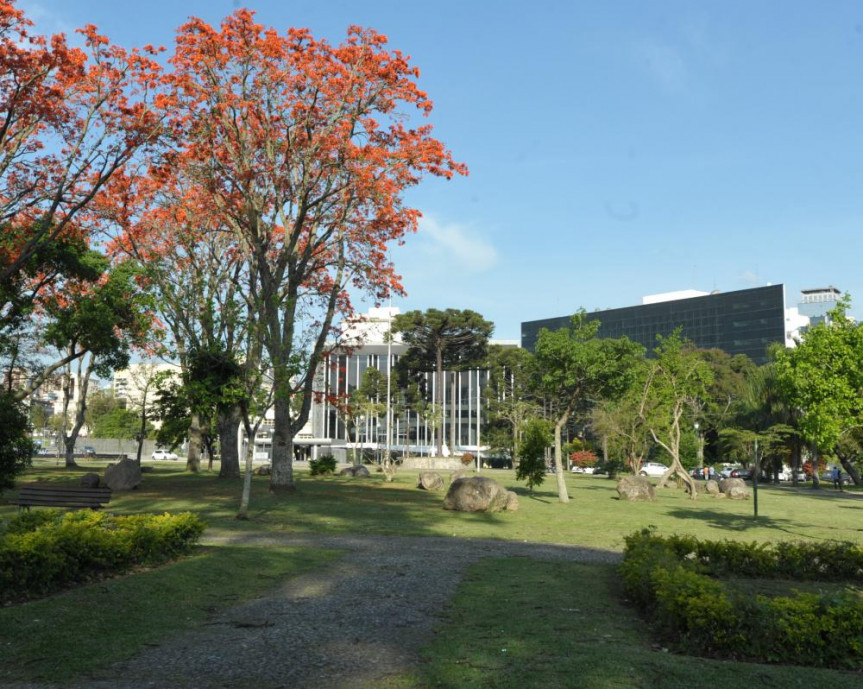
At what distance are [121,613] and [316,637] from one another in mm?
2335

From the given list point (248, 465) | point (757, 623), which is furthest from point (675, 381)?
point (757, 623)

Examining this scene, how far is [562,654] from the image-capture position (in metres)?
6.88

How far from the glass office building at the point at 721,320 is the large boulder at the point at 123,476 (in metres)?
89.1

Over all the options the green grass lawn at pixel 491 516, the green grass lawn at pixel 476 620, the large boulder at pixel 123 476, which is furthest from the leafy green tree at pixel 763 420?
the large boulder at pixel 123 476

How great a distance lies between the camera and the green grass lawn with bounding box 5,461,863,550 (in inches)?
714

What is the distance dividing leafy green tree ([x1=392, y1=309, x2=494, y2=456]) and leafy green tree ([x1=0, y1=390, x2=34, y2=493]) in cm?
5286

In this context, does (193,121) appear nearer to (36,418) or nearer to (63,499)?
(63,499)

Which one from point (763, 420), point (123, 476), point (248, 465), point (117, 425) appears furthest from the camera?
point (117, 425)

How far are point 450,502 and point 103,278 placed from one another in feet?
→ 63.5

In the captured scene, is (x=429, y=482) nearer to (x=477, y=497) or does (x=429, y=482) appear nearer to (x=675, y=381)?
(x=675, y=381)

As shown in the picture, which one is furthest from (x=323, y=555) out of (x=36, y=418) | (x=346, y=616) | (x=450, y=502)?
(x=36, y=418)

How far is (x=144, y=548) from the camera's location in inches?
431

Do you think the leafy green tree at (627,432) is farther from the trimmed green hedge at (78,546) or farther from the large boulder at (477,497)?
the trimmed green hedge at (78,546)

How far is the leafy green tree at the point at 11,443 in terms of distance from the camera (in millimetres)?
21781
